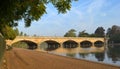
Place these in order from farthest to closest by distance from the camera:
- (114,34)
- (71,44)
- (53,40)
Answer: (114,34), (71,44), (53,40)

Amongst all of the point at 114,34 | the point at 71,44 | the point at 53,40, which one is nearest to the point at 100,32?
the point at 114,34

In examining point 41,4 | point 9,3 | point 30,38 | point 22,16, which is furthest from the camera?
point 30,38

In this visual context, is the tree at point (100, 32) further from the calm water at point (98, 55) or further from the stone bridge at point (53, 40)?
the calm water at point (98, 55)

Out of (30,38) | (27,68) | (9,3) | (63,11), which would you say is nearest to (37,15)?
(63,11)

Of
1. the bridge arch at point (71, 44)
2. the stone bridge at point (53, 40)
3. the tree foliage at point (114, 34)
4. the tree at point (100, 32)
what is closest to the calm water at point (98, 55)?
the stone bridge at point (53, 40)

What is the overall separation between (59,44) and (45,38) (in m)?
8.21

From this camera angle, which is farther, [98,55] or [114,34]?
[114,34]

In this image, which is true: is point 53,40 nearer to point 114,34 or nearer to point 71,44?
point 71,44

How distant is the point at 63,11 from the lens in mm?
12383

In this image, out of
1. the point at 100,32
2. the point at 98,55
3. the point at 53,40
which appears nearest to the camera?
the point at 98,55

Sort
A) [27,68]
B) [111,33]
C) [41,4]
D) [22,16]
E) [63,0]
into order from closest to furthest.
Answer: [63,0] < [41,4] < [22,16] < [27,68] < [111,33]

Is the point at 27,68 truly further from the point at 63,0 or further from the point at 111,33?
the point at 111,33

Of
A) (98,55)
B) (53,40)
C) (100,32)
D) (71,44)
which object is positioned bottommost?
(98,55)

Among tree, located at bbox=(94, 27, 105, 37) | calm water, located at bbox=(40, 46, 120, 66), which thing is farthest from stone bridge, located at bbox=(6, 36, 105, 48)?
calm water, located at bbox=(40, 46, 120, 66)
